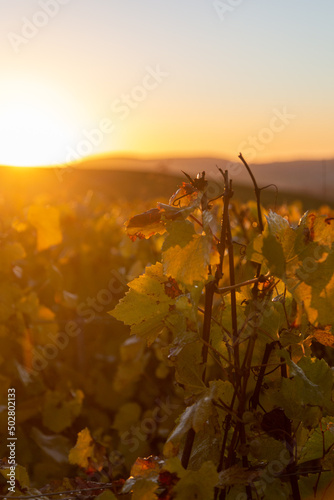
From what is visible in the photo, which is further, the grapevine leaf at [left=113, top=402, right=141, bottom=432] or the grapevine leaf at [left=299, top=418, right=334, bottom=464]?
the grapevine leaf at [left=113, top=402, right=141, bottom=432]

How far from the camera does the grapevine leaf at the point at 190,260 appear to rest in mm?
987

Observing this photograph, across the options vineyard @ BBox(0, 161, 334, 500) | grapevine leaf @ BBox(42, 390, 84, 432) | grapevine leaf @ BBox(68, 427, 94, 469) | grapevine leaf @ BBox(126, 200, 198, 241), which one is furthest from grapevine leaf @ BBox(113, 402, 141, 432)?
grapevine leaf @ BBox(126, 200, 198, 241)

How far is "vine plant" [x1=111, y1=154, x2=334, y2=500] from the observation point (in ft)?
3.26

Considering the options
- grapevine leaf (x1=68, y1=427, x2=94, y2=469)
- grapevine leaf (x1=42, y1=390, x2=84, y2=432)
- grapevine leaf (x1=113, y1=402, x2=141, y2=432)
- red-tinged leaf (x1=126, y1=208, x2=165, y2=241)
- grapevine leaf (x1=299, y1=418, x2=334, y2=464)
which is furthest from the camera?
grapevine leaf (x1=113, y1=402, x2=141, y2=432)

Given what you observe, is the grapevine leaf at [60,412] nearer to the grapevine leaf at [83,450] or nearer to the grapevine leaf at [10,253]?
the grapevine leaf at [10,253]

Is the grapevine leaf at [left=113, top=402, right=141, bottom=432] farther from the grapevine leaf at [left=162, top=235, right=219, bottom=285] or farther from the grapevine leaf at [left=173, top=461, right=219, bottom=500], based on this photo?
the grapevine leaf at [left=162, top=235, right=219, bottom=285]

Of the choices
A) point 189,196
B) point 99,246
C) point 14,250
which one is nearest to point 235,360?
point 189,196

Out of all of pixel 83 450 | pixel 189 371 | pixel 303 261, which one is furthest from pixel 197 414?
pixel 83 450

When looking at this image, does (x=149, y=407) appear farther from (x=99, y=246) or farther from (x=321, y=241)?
(x=321, y=241)

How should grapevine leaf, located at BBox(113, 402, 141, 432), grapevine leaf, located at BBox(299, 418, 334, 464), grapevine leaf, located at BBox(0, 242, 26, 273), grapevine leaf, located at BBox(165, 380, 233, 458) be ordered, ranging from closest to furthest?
grapevine leaf, located at BBox(165, 380, 233, 458) → grapevine leaf, located at BBox(299, 418, 334, 464) → grapevine leaf, located at BBox(0, 242, 26, 273) → grapevine leaf, located at BBox(113, 402, 141, 432)

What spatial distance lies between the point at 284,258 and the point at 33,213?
3.25 meters

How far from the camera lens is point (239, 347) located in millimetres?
1204

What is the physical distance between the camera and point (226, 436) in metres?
1.10

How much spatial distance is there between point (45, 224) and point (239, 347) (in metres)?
3.07
